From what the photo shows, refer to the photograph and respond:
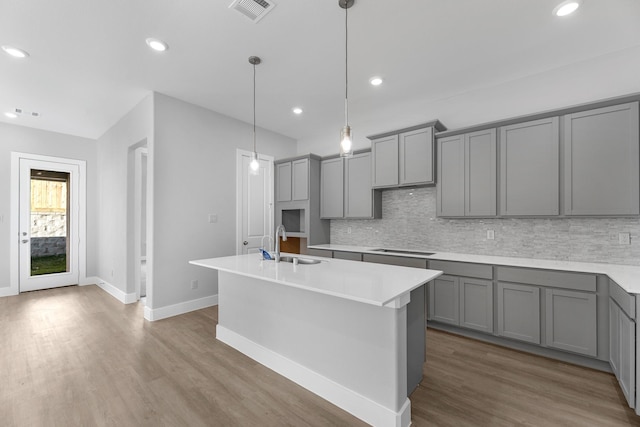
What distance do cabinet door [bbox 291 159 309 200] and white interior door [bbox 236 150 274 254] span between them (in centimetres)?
53

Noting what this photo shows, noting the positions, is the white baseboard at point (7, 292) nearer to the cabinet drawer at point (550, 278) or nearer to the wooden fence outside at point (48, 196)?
the wooden fence outside at point (48, 196)

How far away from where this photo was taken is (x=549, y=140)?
282cm

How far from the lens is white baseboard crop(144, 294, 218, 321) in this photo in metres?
3.59

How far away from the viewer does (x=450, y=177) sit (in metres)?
3.46

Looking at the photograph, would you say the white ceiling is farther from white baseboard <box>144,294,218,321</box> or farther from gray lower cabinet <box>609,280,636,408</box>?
white baseboard <box>144,294,218,321</box>

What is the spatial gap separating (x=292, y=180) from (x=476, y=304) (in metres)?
3.32

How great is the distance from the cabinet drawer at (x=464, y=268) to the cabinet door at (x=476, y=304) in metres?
0.06

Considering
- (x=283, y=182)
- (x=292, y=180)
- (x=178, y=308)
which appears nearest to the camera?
(x=178, y=308)

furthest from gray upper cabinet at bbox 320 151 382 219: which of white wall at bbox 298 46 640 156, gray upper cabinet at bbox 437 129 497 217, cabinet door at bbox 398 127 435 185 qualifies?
gray upper cabinet at bbox 437 129 497 217

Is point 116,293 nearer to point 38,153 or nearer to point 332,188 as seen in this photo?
point 38,153

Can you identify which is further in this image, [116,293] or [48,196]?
[48,196]

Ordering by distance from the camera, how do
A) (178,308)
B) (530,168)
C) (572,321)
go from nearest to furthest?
1. (572,321)
2. (530,168)
3. (178,308)

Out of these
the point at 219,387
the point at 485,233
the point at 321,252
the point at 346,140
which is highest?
the point at 346,140

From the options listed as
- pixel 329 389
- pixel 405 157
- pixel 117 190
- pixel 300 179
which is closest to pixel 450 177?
pixel 405 157
